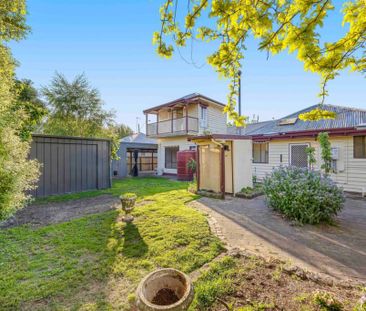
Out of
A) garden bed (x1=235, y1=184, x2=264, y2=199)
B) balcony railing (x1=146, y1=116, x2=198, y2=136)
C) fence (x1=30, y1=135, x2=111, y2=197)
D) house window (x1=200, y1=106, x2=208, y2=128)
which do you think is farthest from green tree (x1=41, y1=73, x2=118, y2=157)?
garden bed (x1=235, y1=184, x2=264, y2=199)

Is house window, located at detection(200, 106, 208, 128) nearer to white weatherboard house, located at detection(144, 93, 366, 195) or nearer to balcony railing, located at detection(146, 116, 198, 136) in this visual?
white weatherboard house, located at detection(144, 93, 366, 195)

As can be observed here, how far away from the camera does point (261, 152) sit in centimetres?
1166

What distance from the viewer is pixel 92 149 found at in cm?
917

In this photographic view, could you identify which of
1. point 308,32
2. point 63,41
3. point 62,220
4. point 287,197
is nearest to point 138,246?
point 62,220

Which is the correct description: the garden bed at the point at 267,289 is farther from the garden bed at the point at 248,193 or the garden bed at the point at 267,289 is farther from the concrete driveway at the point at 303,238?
the garden bed at the point at 248,193

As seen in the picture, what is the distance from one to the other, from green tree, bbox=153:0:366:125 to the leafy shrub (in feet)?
7.24

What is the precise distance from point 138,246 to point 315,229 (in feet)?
12.2

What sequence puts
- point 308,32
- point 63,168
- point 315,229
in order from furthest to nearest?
point 63,168 < point 315,229 < point 308,32

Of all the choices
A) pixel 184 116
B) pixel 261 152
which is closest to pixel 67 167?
pixel 184 116

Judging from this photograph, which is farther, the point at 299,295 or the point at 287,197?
the point at 287,197

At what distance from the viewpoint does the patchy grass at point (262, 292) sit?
202 cm

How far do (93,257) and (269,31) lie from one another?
13.7 ft

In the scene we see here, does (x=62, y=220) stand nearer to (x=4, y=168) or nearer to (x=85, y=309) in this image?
(x=4, y=168)

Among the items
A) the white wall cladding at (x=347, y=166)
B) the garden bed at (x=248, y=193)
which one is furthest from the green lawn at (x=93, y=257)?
the white wall cladding at (x=347, y=166)
